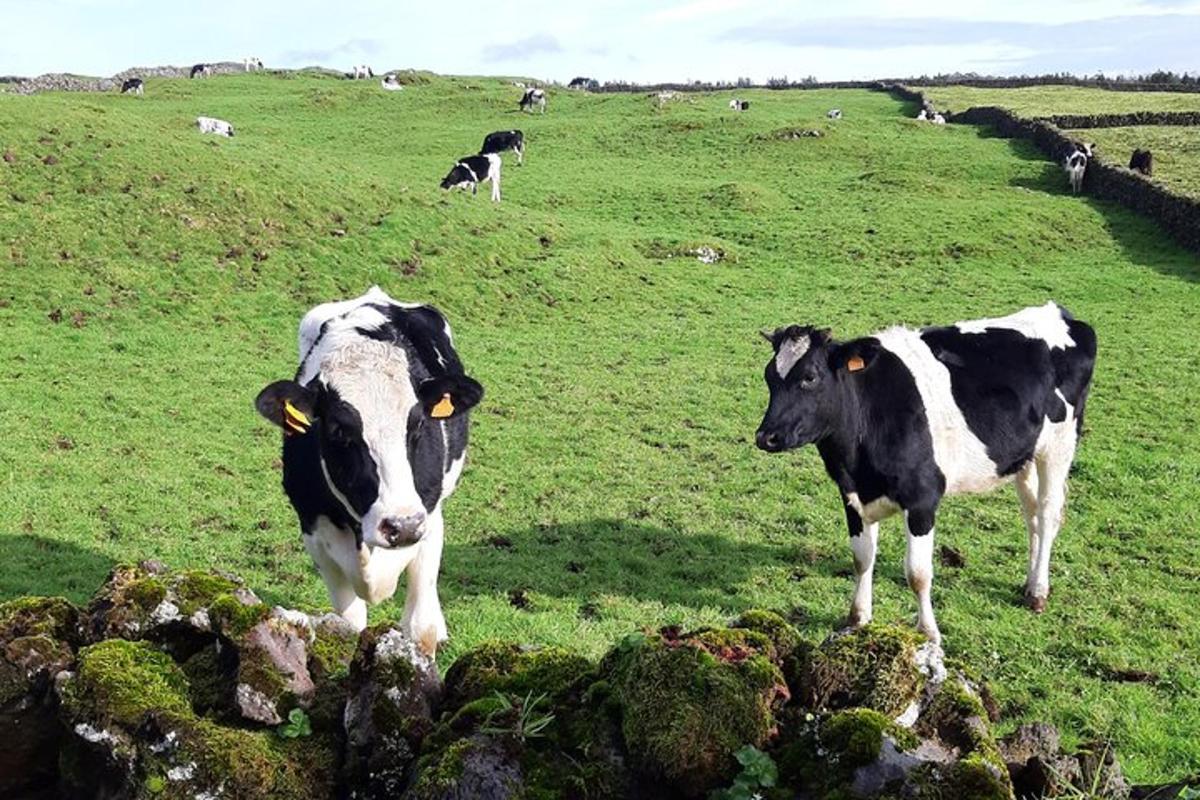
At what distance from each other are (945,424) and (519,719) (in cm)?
611

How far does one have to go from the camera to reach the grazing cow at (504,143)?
40281mm

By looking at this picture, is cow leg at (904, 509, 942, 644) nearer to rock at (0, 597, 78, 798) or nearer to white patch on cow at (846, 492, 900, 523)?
white patch on cow at (846, 492, 900, 523)

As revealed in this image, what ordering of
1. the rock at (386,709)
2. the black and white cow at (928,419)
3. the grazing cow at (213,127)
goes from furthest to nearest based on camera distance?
the grazing cow at (213,127) < the black and white cow at (928,419) < the rock at (386,709)

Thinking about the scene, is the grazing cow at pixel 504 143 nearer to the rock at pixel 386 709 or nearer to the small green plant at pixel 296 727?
the rock at pixel 386 709

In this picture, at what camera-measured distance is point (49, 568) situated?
32.1 feet

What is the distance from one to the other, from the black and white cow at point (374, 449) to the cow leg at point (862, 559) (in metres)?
3.59

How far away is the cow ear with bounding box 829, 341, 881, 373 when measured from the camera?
8.56 meters

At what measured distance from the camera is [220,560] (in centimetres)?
1028

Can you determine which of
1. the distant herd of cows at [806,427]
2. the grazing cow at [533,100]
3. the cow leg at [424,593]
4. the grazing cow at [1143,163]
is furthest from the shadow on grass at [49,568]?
the grazing cow at [533,100]

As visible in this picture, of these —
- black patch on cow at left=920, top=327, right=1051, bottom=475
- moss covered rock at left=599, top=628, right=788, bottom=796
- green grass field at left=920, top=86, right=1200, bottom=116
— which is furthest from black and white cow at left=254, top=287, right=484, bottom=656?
green grass field at left=920, top=86, right=1200, bottom=116

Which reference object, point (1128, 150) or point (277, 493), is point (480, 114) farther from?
point (277, 493)

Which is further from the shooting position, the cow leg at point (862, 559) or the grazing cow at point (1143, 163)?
the grazing cow at point (1143, 163)

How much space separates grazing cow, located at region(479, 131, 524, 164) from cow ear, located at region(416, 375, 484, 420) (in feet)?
115

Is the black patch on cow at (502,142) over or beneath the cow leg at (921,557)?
over
